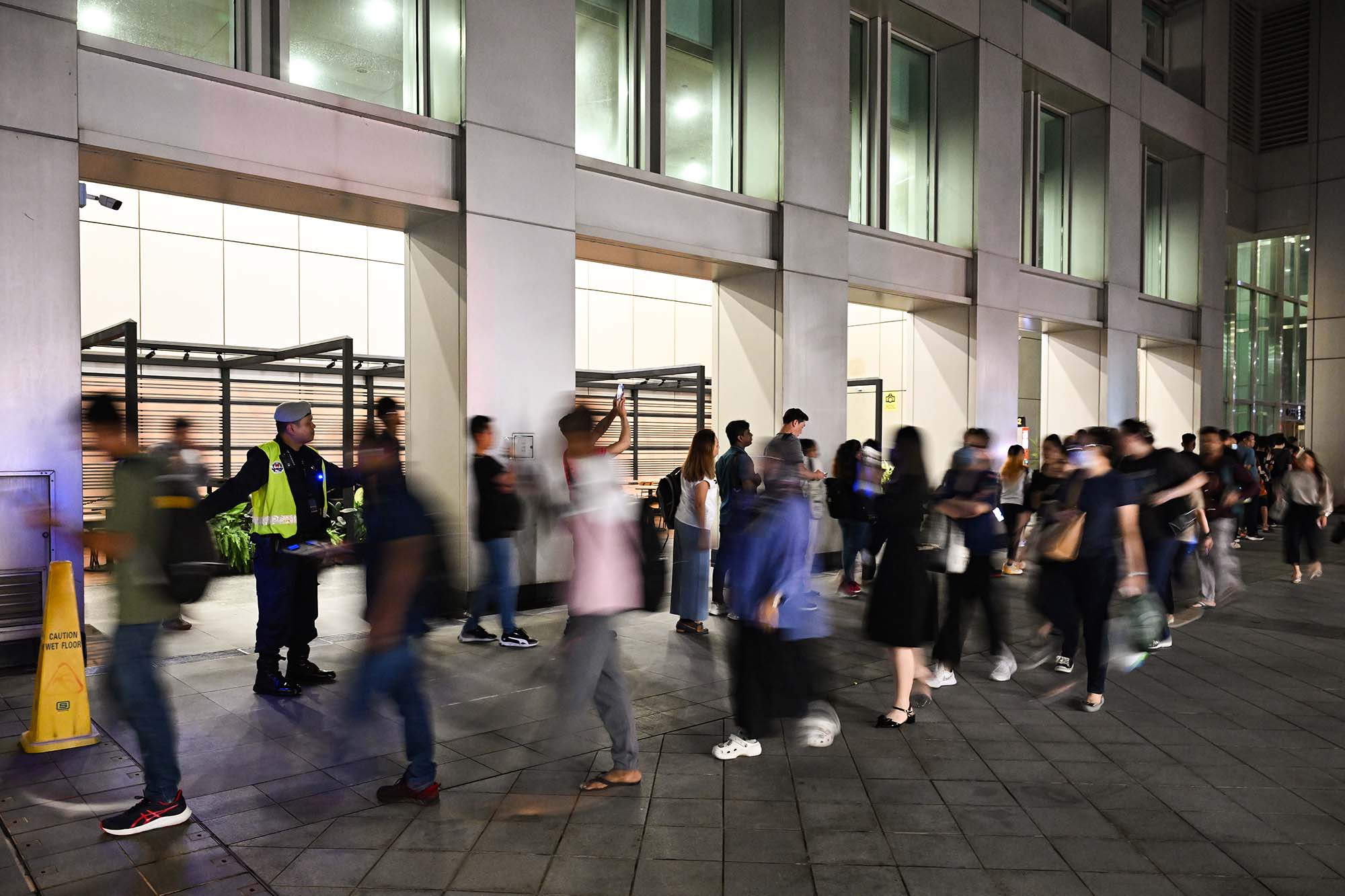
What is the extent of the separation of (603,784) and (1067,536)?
137 inches

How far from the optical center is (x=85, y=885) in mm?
3633

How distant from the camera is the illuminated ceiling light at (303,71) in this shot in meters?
8.36

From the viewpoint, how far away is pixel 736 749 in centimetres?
514

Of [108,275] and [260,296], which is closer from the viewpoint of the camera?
[108,275]

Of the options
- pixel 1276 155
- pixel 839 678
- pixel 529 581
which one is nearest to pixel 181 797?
pixel 839 678

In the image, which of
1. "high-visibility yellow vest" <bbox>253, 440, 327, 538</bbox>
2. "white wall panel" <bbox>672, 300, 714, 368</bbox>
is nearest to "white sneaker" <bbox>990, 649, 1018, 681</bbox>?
"high-visibility yellow vest" <bbox>253, 440, 327, 538</bbox>

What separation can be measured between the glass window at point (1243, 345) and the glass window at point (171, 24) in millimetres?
24702

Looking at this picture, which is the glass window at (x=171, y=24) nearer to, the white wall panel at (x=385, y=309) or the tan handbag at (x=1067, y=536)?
the tan handbag at (x=1067, y=536)

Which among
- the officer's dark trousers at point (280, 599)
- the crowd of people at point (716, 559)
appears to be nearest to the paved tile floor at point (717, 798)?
the crowd of people at point (716, 559)

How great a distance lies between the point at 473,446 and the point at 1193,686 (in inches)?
242

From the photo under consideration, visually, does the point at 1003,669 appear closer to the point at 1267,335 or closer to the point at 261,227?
the point at 261,227

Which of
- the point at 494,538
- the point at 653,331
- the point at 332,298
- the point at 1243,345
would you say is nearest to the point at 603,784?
the point at 494,538

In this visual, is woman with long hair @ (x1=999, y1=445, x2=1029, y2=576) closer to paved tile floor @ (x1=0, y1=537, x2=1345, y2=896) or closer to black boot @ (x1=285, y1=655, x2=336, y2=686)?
paved tile floor @ (x1=0, y1=537, x2=1345, y2=896)

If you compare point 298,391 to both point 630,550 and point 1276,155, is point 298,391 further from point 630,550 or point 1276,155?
point 1276,155
